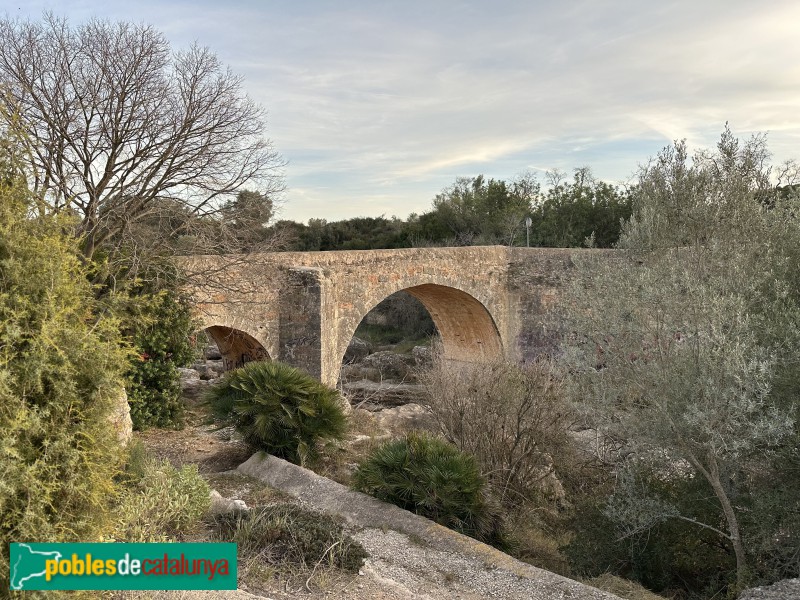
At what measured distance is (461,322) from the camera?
18.3 m

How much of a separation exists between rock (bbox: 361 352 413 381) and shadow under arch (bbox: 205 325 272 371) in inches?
365

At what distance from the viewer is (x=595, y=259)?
7582 millimetres

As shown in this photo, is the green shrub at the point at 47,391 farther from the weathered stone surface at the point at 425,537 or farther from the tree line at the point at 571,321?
the weathered stone surface at the point at 425,537

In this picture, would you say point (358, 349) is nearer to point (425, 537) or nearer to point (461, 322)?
point (461, 322)

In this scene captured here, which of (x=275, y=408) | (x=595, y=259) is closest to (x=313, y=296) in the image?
(x=275, y=408)

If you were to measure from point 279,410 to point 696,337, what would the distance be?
174 inches

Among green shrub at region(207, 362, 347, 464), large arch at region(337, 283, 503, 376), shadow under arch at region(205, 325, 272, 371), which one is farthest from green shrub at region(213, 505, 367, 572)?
large arch at region(337, 283, 503, 376)

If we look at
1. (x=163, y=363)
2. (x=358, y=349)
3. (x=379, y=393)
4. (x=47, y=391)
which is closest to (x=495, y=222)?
(x=358, y=349)

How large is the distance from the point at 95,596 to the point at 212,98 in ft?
29.9

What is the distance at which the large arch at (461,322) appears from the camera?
1684 centimetres

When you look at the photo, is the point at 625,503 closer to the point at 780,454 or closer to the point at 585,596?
the point at 780,454

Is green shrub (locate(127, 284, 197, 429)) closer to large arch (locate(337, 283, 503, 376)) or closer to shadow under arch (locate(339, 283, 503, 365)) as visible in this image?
large arch (locate(337, 283, 503, 376))

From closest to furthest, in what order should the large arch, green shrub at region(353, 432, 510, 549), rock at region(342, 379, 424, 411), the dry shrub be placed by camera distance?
green shrub at region(353, 432, 510, 549), the dry shrub, rock at region(342, 379, 424, 411), the large arch

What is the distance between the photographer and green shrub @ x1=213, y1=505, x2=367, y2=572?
4477mm
